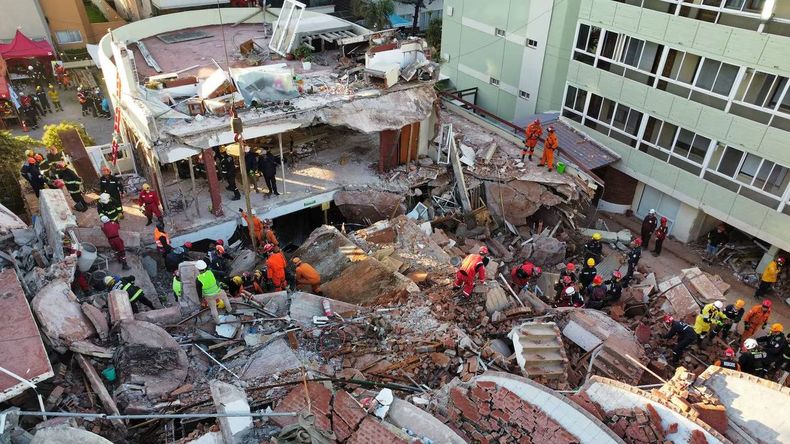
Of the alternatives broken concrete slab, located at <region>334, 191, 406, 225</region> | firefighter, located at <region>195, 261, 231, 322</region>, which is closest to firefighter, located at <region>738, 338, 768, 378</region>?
broken concrete slab, located at <region>334, 191, 406, 225</region>

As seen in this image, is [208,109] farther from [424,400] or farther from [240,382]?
[424,400]

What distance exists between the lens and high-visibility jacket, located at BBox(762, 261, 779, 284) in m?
15.5

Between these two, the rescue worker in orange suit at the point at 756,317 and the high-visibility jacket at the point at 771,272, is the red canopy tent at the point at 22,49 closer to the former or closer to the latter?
the rescue worker in orange suit at the point at 756,317

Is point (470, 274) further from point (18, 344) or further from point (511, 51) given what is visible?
point (511, 51)

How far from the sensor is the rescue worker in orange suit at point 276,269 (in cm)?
1188

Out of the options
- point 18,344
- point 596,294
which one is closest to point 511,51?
point 596,294

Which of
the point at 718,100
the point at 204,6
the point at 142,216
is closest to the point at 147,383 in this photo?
the point at 142,216

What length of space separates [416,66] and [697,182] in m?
10.1

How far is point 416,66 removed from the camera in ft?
53.8

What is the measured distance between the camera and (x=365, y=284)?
12375 mm

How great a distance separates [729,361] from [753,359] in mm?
576

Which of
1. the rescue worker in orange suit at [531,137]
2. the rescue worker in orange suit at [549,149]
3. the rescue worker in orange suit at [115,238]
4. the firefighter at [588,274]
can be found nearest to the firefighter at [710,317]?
the firefighter at [588,274]

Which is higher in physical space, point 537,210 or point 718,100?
point 718,100

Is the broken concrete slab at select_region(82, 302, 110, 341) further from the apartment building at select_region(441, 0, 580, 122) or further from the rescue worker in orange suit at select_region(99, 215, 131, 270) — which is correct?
the apartment building at select_region(441, 0, 580, 122)
